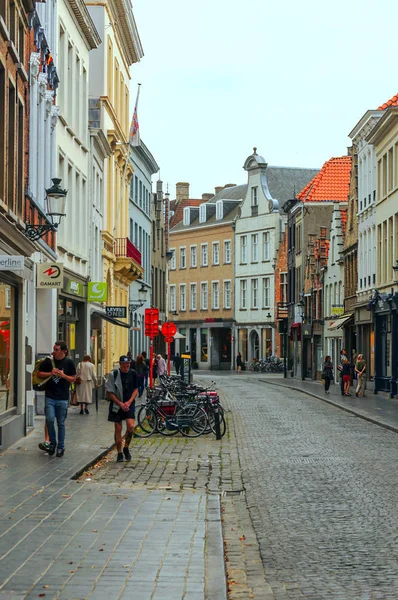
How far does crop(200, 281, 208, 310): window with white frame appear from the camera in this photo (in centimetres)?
9925

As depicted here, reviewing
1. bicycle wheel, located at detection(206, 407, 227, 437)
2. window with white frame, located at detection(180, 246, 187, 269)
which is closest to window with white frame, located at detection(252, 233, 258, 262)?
window with white frame, located at detection(180, 246, 187, 269)

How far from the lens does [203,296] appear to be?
99.9m

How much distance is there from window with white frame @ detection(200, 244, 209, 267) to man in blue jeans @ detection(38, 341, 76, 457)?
270 ft

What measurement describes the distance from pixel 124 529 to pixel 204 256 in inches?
3539

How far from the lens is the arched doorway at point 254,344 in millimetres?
91062

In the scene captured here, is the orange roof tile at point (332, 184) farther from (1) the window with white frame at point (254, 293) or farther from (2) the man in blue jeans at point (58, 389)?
(2) the man in blue jeans at point (58, 389)

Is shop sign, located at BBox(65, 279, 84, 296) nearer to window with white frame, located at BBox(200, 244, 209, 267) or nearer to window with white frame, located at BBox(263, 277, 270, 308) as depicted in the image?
window with white frame, located at BBox(263, 277, 270, 308)

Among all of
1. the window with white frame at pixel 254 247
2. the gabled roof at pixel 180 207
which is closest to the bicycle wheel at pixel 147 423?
the window with white frame at pixel 254 247

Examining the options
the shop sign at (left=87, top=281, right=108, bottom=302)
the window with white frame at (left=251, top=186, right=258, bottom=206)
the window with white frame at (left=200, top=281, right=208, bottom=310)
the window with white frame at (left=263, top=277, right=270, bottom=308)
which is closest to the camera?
the shop sign at (left=87, top=281, right=108, bottom=302)

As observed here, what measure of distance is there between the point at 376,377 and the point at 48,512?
3499 centimetres

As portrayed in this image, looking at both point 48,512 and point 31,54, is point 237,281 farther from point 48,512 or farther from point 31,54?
point 48,512

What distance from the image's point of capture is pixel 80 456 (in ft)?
55.9

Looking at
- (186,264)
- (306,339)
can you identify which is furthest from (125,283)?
(186,264)

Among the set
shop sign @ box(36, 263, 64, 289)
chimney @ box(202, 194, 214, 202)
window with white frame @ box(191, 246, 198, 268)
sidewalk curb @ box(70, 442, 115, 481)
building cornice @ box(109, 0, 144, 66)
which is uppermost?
chimney @ box(202, 194, 214, 202)
